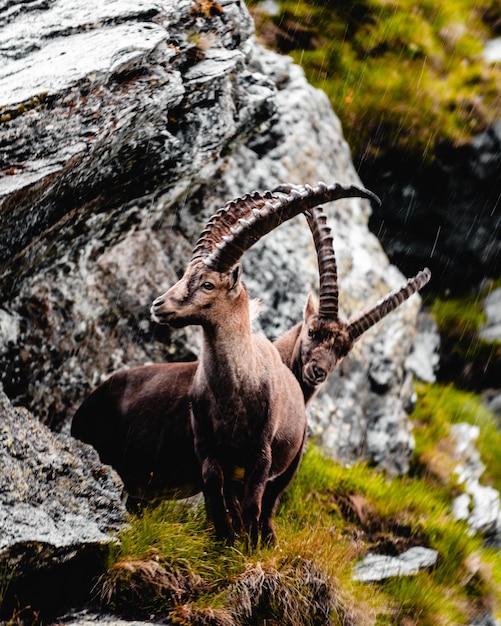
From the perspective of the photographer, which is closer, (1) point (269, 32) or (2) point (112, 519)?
(2) point (112, 519)

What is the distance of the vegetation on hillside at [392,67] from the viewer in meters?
14.5

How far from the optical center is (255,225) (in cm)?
663

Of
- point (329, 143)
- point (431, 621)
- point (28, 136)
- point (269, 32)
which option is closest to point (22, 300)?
point (28, 136)

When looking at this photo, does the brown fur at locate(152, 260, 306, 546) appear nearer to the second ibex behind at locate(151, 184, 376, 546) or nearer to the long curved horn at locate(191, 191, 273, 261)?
the second ibex behind at locate(151, 184, 376, 546)

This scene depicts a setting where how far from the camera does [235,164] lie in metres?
11.4

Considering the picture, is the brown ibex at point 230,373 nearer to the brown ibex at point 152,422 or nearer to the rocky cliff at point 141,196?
the brown ibex at point 152,422

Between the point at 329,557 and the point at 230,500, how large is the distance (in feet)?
3.32

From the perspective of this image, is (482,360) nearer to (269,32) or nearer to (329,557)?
(269,32)

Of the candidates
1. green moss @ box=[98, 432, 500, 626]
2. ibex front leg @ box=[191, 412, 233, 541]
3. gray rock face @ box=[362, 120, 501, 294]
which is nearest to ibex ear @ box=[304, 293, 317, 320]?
green moss @ box=[98, 432, 500, 626]

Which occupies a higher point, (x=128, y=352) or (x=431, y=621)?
(x=128, y=352)

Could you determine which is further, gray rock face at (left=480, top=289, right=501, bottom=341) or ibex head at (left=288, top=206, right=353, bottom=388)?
gray rock face at (left=480, top=289, right=501, bottom=341)

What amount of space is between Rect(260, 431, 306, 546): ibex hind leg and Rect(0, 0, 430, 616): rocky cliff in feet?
6.23

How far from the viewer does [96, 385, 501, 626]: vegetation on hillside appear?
20.1 feet

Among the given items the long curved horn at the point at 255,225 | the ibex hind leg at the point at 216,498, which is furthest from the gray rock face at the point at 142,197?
the ibex hind leg at the point at 216,498
